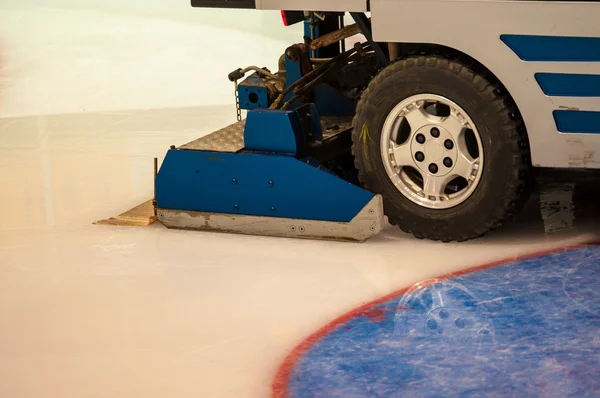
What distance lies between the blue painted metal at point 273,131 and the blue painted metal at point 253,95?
1.55 feet

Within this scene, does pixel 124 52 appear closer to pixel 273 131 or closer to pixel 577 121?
pixel 273 131

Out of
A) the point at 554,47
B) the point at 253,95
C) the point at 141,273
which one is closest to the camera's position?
the point at 554,47

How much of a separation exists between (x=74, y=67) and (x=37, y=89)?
0.83 m

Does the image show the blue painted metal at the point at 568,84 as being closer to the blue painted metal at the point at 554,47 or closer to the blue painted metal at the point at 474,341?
the blue painted metal at the point at 554,47

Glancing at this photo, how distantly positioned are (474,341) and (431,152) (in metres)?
1.16

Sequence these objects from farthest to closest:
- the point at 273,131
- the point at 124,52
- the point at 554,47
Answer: the point at 124,52 → the point at 273,131 → the point at 554,47

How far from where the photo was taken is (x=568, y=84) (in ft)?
14.6

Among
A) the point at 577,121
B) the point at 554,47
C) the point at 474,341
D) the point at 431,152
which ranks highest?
the point at 554,47

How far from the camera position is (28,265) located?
4754 mm

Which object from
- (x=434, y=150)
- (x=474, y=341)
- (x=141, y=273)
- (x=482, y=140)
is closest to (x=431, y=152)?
(x=434, y=150)

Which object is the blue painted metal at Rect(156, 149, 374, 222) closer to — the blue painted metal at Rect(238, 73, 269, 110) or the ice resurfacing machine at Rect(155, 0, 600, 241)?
the ice resurfacing machine at Rect(155, 0, 600, 241)

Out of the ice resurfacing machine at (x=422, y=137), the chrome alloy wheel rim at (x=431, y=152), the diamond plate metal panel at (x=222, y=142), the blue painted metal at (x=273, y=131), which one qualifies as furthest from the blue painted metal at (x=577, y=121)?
the diamond plate metal panel at (x=222, y=142)

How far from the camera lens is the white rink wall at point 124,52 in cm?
815

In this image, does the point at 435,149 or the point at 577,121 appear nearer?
the point at 577,121
